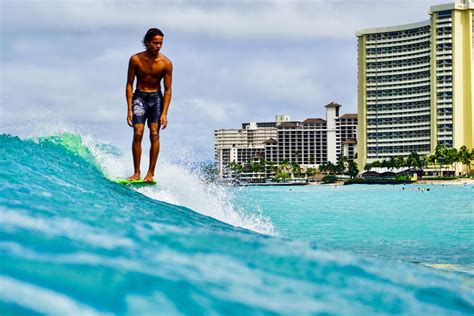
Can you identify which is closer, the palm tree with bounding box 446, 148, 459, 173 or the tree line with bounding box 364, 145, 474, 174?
the palm tree with bounding box 446, 148, 459, 173

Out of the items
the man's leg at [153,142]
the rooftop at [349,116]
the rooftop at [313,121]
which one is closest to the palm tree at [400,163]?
the rooftop at [349,116]

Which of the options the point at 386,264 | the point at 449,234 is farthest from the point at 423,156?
the point at 386,264

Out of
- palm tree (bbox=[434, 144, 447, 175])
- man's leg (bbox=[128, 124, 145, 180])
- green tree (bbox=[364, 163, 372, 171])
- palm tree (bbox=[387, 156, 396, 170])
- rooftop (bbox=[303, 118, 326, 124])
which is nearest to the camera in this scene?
man's leg (bbox=[128, 124, 145, 180])

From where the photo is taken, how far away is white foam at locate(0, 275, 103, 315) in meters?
3.03

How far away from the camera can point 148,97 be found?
8.96 meters

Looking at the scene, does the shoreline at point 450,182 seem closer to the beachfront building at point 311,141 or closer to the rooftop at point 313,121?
the beachfront building at point 311,141

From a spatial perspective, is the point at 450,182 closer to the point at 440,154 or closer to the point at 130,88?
the point at 440,154

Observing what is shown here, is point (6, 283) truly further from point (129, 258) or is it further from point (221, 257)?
point (221, 257)

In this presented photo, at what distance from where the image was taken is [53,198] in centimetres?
462

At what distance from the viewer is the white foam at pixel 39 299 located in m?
3.03

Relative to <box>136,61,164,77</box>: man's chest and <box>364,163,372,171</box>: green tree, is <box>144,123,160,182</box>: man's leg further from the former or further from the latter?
<box>364,163,372,171</box>: green tree

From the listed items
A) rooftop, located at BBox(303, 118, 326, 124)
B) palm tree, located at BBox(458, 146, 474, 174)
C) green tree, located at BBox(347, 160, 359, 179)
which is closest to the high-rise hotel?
green tree, located at BBox(347, 160, 359, 179)

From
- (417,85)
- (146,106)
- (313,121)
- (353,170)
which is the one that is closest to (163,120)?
(146,106)

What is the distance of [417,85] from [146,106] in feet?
420
